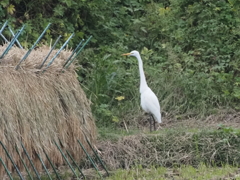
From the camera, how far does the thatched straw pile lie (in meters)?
6.32

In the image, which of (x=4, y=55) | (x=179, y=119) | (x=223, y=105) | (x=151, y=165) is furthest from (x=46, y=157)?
(x=223, y=105)

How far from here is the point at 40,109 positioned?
6727mm

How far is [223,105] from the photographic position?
10781 millimetres

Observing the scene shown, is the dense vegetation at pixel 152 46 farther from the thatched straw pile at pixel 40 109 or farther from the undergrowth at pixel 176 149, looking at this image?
the thatched straw pile at pixel 40 109

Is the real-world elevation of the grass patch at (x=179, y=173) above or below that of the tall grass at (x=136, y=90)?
below

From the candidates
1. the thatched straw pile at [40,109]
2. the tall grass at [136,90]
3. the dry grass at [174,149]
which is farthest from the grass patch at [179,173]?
the tall grass at [136,90]

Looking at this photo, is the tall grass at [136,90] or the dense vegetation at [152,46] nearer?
the tall grass at [136,90]

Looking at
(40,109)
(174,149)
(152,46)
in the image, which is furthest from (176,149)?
(152,46)

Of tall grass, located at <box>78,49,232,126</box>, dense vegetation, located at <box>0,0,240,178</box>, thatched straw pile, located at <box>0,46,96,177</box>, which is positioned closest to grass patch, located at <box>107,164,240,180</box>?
thatched straw pile, located at <box>0,46,96,177</box>

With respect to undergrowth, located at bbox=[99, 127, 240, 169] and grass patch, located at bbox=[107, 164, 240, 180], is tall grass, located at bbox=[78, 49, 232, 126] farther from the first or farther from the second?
grass patch, located at bbox=[107, 164, 240, 180]

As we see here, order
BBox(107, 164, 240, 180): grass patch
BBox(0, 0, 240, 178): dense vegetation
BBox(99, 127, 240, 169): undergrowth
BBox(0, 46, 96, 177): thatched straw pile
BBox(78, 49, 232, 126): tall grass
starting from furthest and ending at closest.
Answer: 1. BBox(0, 0, 240, 178): dense vegetation
2. BBox(78, 49, 232, 126): tall grass
3. BBox(99, 127, 240, 169): undergrowth
4. BBox(107, 164, 240, 180): grass patch
5. BBox(0, 46, 96, 177): thatched straw pile

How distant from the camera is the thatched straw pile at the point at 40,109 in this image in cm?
632

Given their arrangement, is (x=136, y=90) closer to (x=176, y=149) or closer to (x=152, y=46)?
(x=152, y=46)

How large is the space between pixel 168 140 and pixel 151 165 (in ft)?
1.52
